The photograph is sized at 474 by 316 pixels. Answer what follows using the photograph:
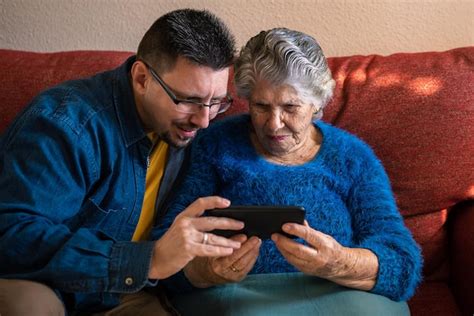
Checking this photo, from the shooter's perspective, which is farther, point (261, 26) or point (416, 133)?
point (261, 26)

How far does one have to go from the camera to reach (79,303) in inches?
58.7

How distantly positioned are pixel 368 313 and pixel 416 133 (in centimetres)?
57

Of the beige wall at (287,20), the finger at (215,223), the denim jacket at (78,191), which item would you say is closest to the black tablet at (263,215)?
the finger at (215,223)

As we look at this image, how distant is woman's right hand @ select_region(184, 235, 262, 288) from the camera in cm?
145

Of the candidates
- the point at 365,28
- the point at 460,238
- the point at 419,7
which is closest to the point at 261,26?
the point at 365,28

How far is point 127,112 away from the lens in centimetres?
158

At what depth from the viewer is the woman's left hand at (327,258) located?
1.43m

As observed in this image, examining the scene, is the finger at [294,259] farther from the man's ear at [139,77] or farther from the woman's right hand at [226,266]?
the man's ear at [139,77]

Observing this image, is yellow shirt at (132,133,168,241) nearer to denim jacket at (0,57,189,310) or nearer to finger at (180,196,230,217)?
denim jacket at (0,57,189,310)

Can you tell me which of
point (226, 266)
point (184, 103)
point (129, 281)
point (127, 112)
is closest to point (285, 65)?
point (184, 103)

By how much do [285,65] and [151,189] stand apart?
463 millimetres

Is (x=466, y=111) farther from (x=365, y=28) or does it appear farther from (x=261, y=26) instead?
(x=261, y=26)

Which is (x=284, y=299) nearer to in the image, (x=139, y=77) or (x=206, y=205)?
(x=206, y=205)

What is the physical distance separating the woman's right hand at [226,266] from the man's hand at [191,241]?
0.07 metres
